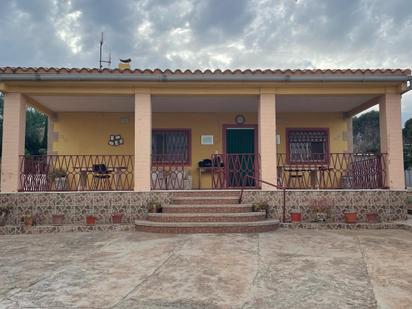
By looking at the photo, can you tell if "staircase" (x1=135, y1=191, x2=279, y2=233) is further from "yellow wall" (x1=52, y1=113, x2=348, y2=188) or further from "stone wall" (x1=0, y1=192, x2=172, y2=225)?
"yellow wall" (x1=52, y1=113, x2=348, y2=188)

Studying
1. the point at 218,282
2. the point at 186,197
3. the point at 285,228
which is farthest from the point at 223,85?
the point at 218,282

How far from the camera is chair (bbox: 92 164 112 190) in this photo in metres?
8.71

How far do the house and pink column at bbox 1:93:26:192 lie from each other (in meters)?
0.02

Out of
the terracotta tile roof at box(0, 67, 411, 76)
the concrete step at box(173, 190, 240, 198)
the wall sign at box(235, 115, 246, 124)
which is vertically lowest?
the concrete step at box(173, 190, 240, 198)

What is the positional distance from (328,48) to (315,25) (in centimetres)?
101

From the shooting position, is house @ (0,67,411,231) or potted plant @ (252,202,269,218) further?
house @ (0,67,411,231)

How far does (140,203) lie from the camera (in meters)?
7.66

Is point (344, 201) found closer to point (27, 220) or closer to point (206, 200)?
A: point (206, 200)

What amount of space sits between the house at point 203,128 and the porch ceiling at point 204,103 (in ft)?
0.10

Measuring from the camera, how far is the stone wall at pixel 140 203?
297 inches

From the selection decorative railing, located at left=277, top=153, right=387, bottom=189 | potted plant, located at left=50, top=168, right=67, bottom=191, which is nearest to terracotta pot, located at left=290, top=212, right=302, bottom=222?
decorative railing, located at left=277, top=153, right=387, bottom=189

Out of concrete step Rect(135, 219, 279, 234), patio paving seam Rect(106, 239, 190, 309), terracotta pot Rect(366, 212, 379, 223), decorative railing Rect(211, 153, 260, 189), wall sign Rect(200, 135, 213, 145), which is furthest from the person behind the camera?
wall sign Rect(200, 135, 213, 145)

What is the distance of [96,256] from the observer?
16.2ft

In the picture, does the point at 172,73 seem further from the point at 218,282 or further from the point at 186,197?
the point at 218,282
